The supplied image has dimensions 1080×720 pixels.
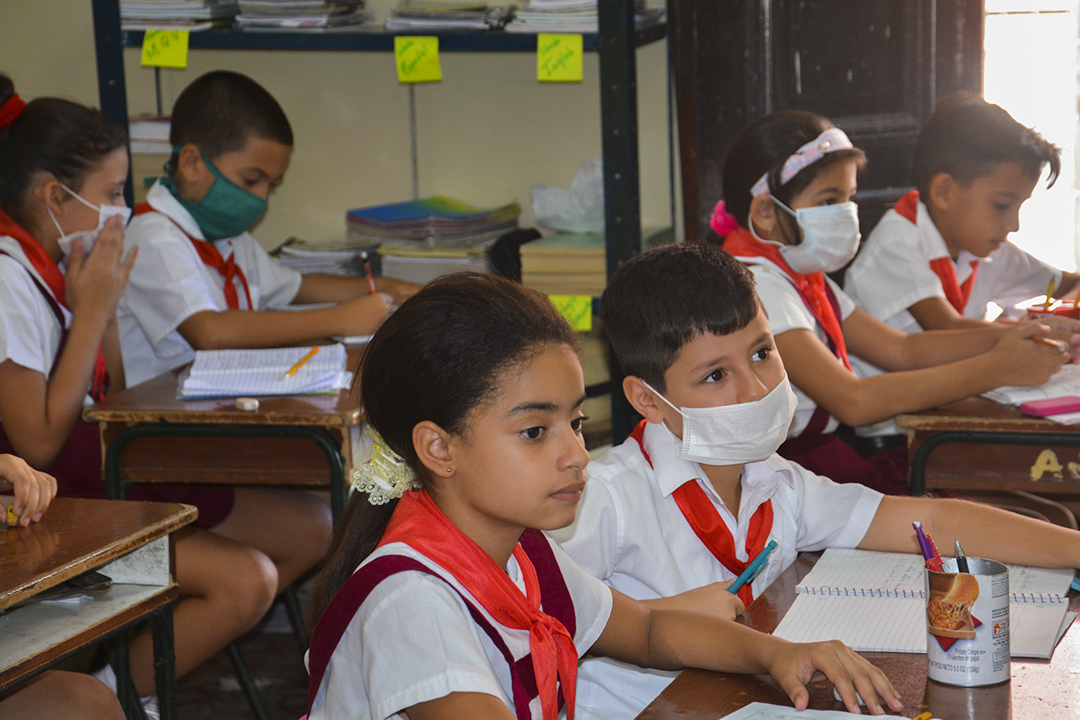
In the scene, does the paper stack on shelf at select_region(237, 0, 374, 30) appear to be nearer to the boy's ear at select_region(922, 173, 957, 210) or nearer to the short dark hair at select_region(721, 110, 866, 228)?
the short dark hair at select_region(721, 110, 866, 228)

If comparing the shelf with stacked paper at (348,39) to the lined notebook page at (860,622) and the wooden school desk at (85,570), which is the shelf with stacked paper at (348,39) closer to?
the wooden school desk at (85,570)

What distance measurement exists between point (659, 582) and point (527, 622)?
1.37 feet

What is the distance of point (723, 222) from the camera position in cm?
238

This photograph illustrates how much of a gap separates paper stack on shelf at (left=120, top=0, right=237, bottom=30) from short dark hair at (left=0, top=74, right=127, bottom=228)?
0.92 metres

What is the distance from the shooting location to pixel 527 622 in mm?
1091

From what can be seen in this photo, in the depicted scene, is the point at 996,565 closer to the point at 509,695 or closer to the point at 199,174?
the point at 509,695

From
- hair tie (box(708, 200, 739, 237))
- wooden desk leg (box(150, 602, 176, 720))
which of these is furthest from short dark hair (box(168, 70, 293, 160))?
wooden desk leg (box(150, 602, 176, 720))

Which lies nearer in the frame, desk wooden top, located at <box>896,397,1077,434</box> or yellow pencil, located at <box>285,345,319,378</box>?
desk wooden top, located at <box>896,397,1077,434</box>

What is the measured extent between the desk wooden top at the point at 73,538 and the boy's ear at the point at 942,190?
1.95 meters

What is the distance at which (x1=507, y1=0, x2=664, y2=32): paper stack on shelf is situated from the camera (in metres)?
3.00

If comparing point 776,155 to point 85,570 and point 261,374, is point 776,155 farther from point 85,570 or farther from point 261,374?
point 85,570

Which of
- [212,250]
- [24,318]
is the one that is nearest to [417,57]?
[212,250]

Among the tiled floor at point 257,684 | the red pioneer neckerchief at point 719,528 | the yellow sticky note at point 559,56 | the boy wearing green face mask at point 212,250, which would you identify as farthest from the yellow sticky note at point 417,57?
the red pioneer neckerchief at point 719,528

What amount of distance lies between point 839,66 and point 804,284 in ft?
4.15
